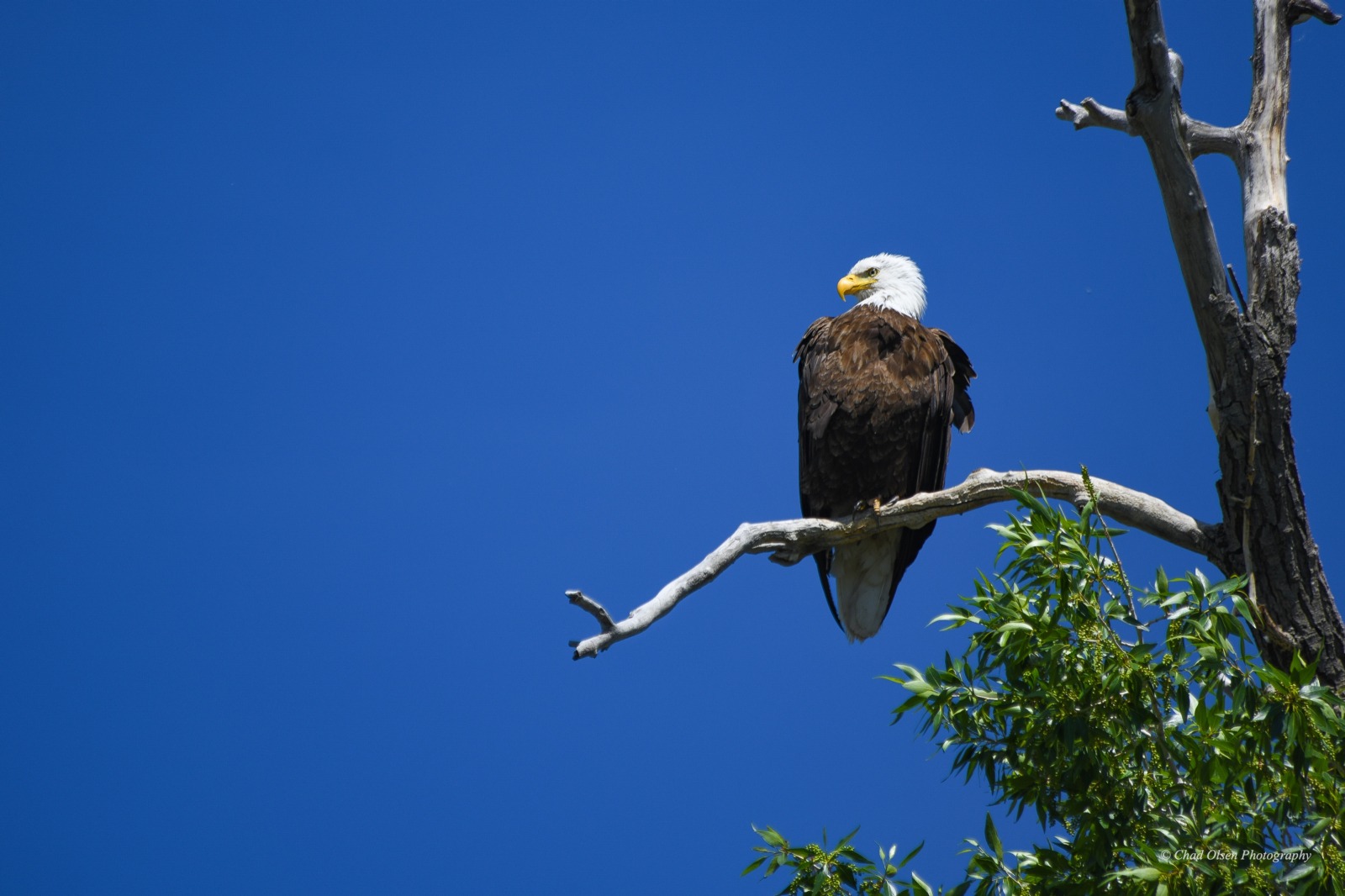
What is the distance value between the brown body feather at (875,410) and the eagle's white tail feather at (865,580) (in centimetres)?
23

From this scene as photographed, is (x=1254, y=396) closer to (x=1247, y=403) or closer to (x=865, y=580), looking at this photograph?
(x=1247, y=403)

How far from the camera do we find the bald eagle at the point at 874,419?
4.40m

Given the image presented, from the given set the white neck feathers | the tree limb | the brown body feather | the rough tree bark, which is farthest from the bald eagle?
the rough tree bark

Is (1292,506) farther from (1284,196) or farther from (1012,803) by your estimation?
(1012,803)

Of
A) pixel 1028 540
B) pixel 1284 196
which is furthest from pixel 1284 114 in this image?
pixel 1028 540

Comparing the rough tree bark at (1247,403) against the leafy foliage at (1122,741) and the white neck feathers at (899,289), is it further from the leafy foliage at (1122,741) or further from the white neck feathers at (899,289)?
the white neck feathers at (899,289)

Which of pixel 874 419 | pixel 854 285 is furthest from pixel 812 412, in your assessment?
pixel 854 285

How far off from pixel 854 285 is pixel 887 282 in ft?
0.51

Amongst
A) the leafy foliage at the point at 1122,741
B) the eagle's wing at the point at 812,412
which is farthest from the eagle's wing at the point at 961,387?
the leafy foliage at the point at 1122,741

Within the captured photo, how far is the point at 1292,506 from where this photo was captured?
319cm

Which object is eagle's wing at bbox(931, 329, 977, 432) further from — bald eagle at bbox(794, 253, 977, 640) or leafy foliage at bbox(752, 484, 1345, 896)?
leafy foliage at bbox(752, 484, 1345, 896)

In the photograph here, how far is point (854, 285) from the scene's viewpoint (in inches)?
213

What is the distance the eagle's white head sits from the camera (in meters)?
5.33

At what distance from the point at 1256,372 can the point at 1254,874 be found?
62.9 inches
